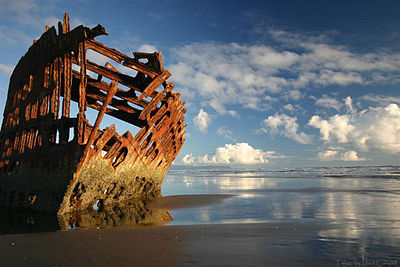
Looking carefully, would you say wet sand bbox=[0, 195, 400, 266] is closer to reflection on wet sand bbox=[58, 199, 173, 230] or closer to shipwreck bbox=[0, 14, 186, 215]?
reflection on wet sand bbox=[58, 199, 173, 230]

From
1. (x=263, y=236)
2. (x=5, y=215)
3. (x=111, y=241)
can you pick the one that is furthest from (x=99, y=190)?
(x=263, y=236)

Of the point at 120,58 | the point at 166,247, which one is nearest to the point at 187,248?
the point at 166,247

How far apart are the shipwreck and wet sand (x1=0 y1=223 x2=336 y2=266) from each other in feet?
6.96

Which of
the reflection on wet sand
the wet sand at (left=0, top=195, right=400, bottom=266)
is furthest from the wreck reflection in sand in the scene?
the wet sand at (left=0, top=195, right=400, bottom=266)

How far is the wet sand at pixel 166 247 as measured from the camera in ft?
9.79

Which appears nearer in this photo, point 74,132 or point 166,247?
point 166,247

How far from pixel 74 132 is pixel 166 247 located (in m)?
3.89

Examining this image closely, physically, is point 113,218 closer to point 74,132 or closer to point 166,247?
point 74,132

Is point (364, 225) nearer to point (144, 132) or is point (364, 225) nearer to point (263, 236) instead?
point (263, 236)

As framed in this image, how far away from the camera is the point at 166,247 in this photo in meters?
3.59

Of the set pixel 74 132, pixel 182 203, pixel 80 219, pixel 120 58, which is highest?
pixel 120 58

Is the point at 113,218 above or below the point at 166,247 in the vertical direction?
below

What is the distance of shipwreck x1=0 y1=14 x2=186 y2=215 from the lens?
6.33m

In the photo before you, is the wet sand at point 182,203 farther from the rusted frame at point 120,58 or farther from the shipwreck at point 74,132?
the rusted frame at point 120,58
